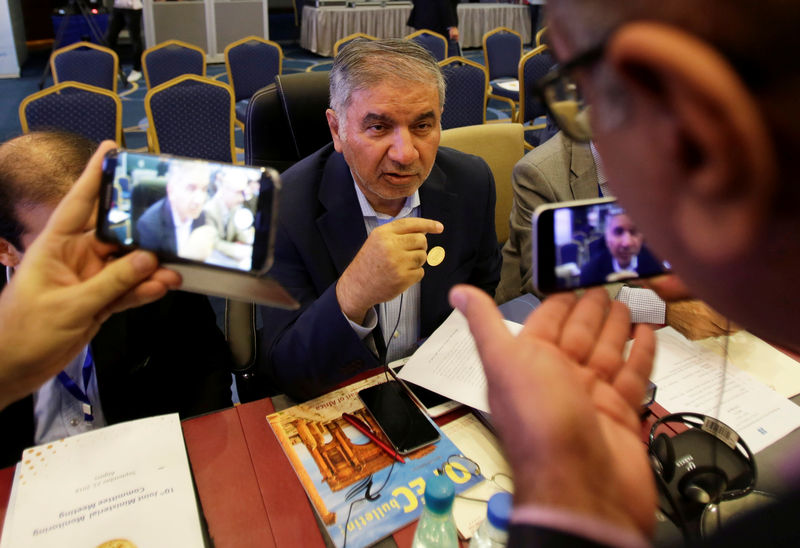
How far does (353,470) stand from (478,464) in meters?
0.25

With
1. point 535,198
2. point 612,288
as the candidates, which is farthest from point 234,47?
point 612,288

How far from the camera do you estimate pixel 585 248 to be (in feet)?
3.08

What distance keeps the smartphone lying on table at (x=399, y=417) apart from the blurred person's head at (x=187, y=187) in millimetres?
580

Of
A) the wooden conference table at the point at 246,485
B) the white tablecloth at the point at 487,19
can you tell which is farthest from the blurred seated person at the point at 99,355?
the white tablecloth at the point at 487,19

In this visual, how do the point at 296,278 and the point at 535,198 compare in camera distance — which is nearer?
the point at 296,278

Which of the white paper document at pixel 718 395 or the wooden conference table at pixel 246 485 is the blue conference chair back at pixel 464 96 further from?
the wooden conference table at pixel 246 485

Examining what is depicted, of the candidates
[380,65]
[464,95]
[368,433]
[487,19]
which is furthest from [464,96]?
[487,19]

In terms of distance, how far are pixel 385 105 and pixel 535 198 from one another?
2.36ft

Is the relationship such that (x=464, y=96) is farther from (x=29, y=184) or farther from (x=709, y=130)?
(x=709, y=130)

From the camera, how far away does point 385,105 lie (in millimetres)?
1479

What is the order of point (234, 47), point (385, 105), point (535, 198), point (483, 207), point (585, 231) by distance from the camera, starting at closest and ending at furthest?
point (585, 231)
point (385, 105)
point (483, 207)
point (535, 198)
point (234, 47)

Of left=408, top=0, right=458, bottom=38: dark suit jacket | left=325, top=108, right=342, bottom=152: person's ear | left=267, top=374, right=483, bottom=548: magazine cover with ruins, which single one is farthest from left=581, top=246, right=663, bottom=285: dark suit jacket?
left=408, top=0, right=458, bottom=38: dark suit jacket

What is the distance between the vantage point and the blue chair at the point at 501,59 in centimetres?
545

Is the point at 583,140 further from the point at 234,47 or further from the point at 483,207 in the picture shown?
the point at 234,47
